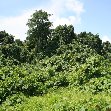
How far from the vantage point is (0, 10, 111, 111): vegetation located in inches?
524

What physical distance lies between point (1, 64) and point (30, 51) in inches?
526

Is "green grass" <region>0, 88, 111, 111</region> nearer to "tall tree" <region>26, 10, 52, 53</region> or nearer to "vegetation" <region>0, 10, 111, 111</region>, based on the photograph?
"vegetation" <region>0, 10, 111, 111</region>

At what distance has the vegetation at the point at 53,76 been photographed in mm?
13299

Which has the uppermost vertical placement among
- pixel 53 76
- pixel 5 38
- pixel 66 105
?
pixel 5 38

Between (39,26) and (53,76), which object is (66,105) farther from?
(39,26)

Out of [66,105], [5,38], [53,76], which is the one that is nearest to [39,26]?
[5,38]

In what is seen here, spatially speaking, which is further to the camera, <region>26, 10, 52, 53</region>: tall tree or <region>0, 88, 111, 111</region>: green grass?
<region>26, 10, 52, 53</region>: tall tree

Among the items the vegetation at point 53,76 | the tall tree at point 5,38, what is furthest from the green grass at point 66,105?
the tall tree at point 5,38

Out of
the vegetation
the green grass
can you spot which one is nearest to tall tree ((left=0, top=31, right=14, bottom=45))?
the vegetation

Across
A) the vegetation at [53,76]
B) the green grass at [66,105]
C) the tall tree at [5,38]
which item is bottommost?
the green grass at [66,105]

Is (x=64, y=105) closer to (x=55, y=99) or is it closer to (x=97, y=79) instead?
(x=55, y=99)

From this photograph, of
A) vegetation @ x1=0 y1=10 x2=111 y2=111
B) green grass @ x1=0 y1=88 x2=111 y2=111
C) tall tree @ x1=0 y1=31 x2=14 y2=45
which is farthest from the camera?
tall tree @ x1=0 y1=31 x2=14 y2=45

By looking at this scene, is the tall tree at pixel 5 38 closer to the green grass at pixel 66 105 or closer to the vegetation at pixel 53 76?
the vegetation at pixel 53 76

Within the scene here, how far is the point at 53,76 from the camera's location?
2025 cm
